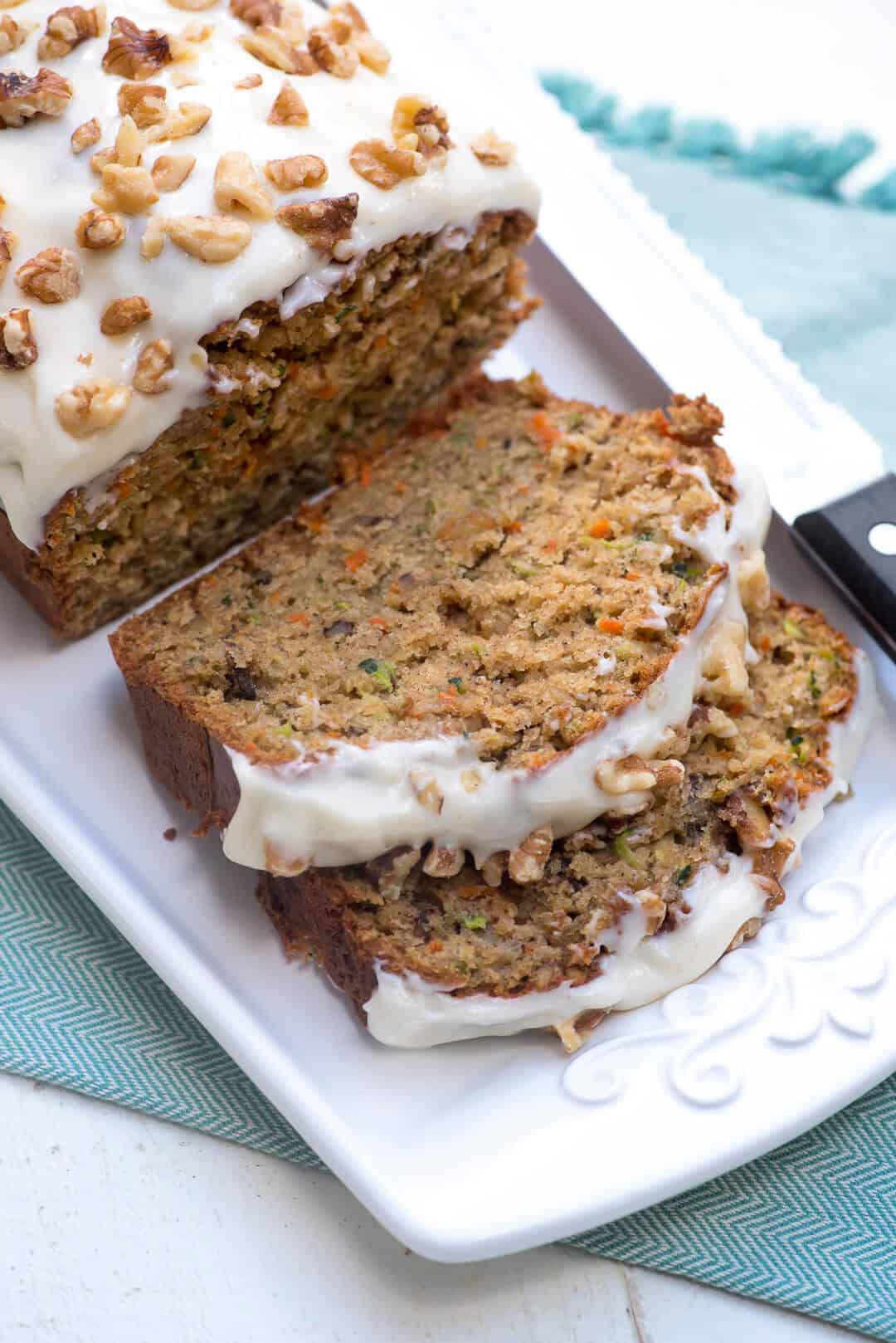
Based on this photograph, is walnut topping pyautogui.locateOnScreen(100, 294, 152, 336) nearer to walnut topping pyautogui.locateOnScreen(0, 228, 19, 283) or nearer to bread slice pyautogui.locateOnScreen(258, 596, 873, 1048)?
walnut topping pyautogui.locateOnScreen(0, 228, 19, 283)

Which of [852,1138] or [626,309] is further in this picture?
[626,309]

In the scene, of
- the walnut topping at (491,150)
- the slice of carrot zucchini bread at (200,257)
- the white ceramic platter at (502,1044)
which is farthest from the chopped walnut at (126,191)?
the white ceramic platter at (502,1044)

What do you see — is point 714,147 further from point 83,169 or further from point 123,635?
point 123,635

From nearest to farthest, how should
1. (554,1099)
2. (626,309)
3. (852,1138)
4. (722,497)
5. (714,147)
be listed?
(554,1099), (852,1138), (722,497), (626,309), (714,147)

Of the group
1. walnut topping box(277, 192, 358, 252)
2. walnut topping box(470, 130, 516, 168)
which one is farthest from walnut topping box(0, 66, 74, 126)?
walnut topping box(470, 130, 516, 168)

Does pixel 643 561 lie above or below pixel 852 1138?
above

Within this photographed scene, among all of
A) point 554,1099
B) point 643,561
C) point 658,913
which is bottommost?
point 554,1099

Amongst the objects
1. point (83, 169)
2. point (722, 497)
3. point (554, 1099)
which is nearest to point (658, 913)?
point (554, 1099)
